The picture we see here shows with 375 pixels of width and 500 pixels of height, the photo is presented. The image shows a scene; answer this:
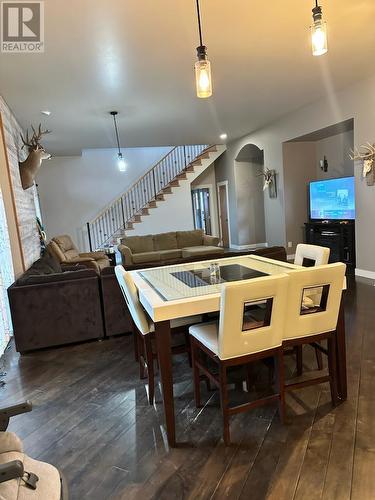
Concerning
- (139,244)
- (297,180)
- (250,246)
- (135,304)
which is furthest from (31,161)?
(250,246)

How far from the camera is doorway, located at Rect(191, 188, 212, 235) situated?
11352 millimetres

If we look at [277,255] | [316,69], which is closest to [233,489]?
[277,255]

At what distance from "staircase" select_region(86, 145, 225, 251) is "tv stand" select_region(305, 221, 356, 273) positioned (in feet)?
14.2

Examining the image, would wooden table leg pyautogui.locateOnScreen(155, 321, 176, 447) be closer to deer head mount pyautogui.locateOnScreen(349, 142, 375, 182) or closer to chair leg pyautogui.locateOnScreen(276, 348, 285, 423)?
chair leg pyautogui.locateOnScreen(276, 348, 285, 423)

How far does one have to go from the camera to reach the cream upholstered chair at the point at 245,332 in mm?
1846

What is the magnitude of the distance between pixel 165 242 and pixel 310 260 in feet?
17.9

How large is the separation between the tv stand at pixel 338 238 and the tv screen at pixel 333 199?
0.55 ft

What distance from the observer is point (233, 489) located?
5.50 feet

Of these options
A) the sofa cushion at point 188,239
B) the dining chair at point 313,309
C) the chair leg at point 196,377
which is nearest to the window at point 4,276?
the chair leg at point 196,377

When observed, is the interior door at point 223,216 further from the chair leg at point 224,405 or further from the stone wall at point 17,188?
the chair leg at point 224,405

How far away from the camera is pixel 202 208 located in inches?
457

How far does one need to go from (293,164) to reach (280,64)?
3371 mm

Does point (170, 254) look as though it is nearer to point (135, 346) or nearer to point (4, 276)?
point (4, 276)

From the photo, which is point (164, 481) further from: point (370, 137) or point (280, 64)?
point (370, 137)
